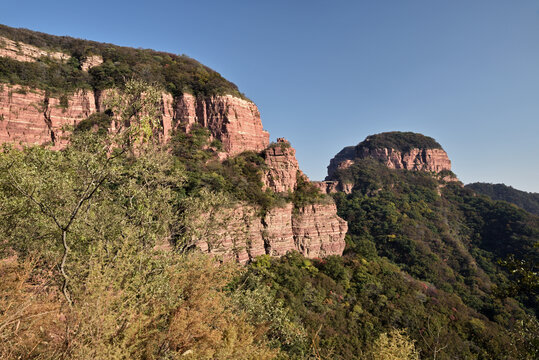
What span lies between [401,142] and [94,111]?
4588 inches

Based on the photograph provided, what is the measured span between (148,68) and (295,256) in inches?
1593

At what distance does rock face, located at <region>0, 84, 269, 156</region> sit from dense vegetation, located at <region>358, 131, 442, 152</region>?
8231 centimetres

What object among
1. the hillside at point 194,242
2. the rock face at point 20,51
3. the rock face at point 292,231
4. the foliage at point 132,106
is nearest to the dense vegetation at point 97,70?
the hillside at point 194,242

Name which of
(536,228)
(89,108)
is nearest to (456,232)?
(536,228)

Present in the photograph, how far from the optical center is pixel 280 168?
33.8 meters

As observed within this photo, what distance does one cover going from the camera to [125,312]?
539 centimetres

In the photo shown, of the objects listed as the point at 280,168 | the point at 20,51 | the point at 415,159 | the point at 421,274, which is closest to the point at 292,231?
the point at 280,168

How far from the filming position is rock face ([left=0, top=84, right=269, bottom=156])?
26.5 metres

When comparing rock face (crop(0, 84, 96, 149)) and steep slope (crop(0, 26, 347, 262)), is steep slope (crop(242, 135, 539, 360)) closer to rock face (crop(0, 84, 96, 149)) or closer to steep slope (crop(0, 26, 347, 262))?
steep slope (crop(0, 26, 347, 262))

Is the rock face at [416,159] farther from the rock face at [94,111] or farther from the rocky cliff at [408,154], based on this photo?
the rock face at [94,111]

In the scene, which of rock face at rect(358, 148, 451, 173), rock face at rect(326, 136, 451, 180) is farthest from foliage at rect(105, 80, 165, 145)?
rock face at rect(358, 148, 451, 173)

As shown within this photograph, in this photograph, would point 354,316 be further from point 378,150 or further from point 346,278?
point 378,150

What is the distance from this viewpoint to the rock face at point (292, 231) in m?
27.5

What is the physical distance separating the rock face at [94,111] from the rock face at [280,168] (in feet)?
18.6
